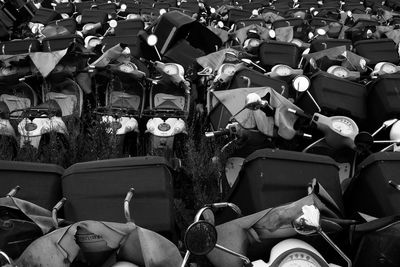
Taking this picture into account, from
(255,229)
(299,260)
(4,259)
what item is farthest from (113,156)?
(299,260)

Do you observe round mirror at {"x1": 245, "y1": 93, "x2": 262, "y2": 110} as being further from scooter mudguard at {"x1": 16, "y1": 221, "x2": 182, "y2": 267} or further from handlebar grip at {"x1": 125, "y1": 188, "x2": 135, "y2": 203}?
scooter mudguard at {"x1": 16, "y1": 221, "x2": 182, "y2": 267}

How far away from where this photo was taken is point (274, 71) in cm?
518

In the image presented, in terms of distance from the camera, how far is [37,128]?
14.8 feet

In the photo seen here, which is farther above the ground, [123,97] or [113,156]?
[113,156]

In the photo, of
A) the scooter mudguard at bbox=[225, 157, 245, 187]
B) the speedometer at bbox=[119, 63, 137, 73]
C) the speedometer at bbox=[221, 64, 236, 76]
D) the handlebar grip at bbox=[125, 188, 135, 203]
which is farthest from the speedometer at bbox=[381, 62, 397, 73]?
the handlebar grip at bbox=[125, 188, 135, 203]

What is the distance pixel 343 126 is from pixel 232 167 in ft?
3.20

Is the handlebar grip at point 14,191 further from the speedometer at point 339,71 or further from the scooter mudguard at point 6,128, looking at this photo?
the speedometer at point 339,71

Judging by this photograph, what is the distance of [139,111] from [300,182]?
2882 millimetres

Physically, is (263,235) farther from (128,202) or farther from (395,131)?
(395,131)

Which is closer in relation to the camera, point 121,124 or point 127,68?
point 121,124

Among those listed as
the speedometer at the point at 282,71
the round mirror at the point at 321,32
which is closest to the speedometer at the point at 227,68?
the speedometer at the point at 282,71

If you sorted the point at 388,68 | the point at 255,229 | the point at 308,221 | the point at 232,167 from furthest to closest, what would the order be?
the point at 388,68
the point at 232,167
the point at 255,229
the point at 308,221

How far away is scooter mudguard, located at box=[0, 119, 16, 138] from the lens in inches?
179

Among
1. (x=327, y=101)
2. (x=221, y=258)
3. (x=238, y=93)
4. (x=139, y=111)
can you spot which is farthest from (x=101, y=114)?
(x=221, y=258)
